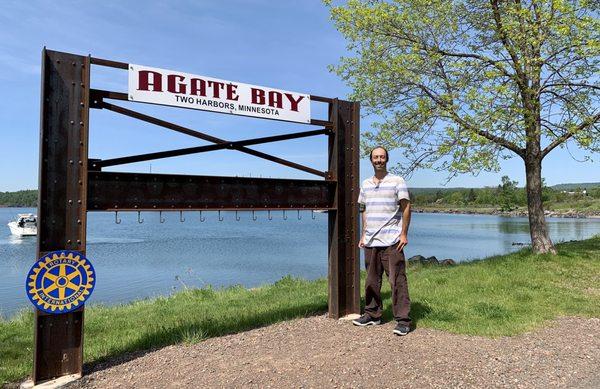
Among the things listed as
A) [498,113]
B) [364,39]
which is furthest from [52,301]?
[364,39]

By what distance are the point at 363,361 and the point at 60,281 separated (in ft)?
9.44

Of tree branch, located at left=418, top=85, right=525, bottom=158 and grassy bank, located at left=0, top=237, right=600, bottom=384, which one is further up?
tree branch, located at left=418, top=85, right=525, bottom=158

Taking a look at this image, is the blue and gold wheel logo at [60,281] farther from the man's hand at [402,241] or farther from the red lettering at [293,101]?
the man's hand at [402,241]

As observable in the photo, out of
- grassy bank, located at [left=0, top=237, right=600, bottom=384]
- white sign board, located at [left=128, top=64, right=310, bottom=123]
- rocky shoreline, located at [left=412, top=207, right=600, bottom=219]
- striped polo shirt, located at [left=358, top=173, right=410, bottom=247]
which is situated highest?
white sign board, located at [left=128, top=64, right=310, bottom=123]

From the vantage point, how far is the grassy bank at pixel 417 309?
566cm

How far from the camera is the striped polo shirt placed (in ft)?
18.6

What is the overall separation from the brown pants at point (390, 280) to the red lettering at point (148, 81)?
304cm

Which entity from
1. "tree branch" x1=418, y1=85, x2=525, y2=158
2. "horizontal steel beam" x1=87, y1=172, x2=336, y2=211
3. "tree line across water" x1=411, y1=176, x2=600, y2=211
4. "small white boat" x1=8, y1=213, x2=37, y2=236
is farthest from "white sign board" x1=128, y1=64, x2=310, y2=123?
"tree line across water" x1=411, y1=176, x2=600, y2=211

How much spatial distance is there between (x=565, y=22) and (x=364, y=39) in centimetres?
478

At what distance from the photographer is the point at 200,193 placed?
524 cm

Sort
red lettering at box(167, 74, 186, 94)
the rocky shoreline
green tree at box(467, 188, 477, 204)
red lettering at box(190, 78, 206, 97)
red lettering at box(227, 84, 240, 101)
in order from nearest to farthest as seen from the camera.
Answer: red lettering at box(167, 74, 186, 94) < red lettering at box(190, 78, 206, 97) < red lettering at box(227, 84, 240, 101) < the rocky shoreline < green tree at box(467, 188, 477, 204)

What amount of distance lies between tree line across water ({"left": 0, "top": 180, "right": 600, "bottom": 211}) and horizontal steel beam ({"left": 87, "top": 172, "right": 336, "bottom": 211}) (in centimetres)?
10308

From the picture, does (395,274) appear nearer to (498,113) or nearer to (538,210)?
(498,113)

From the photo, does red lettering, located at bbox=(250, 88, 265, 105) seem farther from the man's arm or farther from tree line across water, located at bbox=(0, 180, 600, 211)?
tree line across water, located at bbox=(0, 180, 600, 211)
